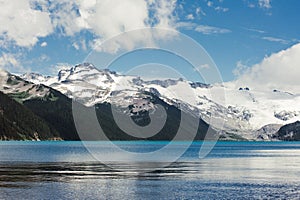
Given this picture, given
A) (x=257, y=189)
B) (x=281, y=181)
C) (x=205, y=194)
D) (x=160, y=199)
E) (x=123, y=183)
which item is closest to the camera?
(x=160, y=199)

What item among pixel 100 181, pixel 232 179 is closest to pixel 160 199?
pixel 100 181

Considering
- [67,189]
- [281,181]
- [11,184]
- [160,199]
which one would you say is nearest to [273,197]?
[160,199]

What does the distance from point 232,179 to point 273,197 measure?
1227 inches

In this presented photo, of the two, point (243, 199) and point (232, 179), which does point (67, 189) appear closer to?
point (243, 199)

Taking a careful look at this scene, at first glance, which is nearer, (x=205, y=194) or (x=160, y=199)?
(x=160, y=199)

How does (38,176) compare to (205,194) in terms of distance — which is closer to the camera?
(205,194)

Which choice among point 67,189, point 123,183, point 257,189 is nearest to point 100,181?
point 123,183

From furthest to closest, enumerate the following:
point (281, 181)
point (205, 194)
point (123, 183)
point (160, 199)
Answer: point (281, 181) < point (123, 183) < point (205, 194) < point (160, 199)

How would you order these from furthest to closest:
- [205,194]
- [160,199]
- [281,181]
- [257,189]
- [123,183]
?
[281,181] < [123,183] < [257,189] < [205,194] < [160,199]

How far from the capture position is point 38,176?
117812 mm

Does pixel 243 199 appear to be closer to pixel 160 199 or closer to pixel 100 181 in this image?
pixel 160 199

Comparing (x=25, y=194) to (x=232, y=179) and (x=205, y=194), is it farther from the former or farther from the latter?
(x=232, y=179)

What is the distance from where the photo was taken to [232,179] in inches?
4636

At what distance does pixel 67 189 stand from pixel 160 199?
64.7 ft
